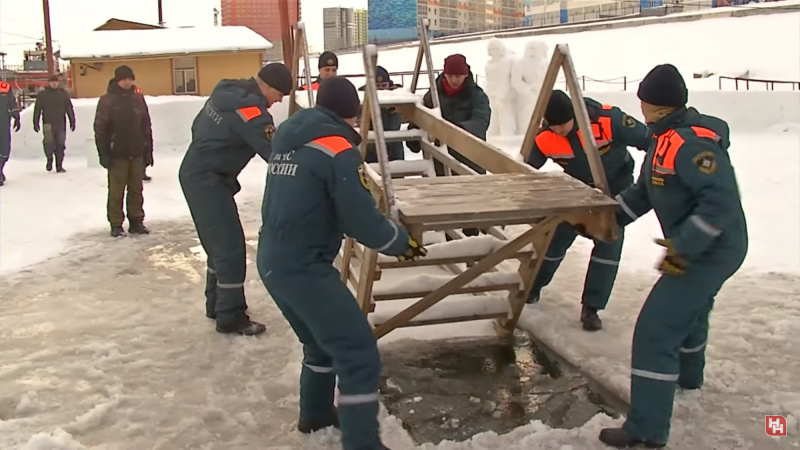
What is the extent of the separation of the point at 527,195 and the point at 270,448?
66.1 inches

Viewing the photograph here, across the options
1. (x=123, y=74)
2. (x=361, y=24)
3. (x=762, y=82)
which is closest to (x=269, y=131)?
(x=123, y=74)

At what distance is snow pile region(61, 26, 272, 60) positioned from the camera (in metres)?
20.5

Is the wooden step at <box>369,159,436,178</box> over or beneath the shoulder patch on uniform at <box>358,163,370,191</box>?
beneath

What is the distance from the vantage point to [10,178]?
11688 millimetres

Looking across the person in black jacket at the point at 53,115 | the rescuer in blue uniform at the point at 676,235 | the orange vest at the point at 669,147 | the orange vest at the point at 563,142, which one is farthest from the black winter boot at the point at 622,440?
the person in black jacket at the point at 53,115

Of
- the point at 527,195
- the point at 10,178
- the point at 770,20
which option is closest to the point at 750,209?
the point at 527,195

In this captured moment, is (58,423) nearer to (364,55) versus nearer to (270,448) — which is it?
(270,448)

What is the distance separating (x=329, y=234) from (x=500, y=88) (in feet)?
42.4

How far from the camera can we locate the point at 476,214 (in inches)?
136

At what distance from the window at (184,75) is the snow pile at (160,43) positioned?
1.52 ft

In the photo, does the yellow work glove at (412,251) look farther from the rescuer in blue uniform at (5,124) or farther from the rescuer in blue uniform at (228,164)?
the rescuer in blue uniform at (5,124)

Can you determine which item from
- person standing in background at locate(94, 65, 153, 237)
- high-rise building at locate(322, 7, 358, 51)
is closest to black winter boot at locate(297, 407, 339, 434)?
person standing in background at locate(94, 65, 153, 237)

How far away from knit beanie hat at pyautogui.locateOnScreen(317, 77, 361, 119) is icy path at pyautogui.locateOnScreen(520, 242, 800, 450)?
2077 millimetres

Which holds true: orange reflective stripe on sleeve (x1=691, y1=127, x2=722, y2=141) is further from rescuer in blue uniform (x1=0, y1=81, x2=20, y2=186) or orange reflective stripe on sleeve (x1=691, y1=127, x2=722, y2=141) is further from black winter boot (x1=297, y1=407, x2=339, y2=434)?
rescuer in blue uniform (x1=0, y1=81, x2=20, y2=186)
